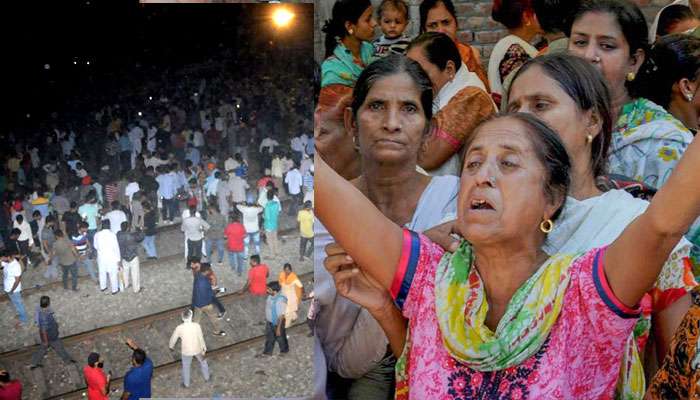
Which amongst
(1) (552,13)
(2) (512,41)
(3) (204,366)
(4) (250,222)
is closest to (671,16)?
(1) (552,13)

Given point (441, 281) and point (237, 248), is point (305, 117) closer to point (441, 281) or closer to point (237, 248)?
point (237, 248)

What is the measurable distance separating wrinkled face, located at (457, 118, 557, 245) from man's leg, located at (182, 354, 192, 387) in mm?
748

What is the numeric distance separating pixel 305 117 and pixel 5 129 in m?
0.73

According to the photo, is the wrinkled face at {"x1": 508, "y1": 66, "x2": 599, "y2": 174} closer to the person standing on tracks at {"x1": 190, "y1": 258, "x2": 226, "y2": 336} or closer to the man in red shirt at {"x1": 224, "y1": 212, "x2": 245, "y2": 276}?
the man in red shirt at {"x1": 224, "y1": 212, "x2": 245, "y2": 276}

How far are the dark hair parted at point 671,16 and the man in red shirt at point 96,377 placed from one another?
2.74 meters

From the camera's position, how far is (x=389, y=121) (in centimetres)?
229

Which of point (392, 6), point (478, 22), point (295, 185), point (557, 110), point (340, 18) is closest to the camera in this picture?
point (295, 185)

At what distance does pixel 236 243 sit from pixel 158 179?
0.82 ft

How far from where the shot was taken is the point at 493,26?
3.96 metres

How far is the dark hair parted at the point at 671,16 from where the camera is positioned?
3.55 meters

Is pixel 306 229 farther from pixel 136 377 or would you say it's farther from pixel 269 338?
pixel 136 377

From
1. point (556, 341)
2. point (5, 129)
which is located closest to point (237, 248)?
point (5, 129)

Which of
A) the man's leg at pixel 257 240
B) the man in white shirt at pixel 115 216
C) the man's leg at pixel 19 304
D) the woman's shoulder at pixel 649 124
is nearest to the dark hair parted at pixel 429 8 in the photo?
the woman's shoulder at pixel 649 124

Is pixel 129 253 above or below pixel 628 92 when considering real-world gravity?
below
